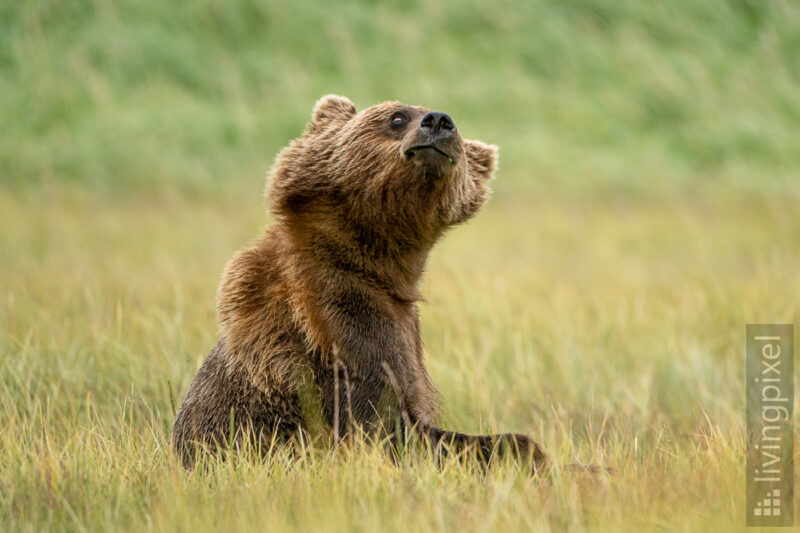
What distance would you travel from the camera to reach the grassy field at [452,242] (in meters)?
3.28

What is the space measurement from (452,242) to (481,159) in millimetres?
6176

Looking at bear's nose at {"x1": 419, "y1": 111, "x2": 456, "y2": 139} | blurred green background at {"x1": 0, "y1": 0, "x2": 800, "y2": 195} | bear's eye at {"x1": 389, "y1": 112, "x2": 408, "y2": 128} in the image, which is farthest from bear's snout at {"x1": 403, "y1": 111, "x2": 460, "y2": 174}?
blurred green background at {"x1": 0, "y1": 0, "x2": 800, "y2": 195}

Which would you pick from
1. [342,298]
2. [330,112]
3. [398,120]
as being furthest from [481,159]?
[342,298]

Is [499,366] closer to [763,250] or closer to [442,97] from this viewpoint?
[763,250]

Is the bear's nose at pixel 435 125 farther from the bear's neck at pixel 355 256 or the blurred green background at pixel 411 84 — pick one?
the blurred green background at pixel 411 84

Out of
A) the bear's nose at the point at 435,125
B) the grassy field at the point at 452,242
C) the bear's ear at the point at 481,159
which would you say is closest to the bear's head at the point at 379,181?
the bear's nose at the point at 435,125

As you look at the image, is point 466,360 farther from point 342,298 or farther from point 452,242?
point 452,242

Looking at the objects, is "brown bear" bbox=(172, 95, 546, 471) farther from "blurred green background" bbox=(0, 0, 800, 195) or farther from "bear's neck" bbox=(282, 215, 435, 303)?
"blurred green background" bbox=(0, 0, 800, 195)

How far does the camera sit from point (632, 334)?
676 cm

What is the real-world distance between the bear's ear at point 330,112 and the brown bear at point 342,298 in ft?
0.67

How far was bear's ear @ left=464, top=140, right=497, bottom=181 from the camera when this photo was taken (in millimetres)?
4579

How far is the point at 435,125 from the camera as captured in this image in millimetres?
3848

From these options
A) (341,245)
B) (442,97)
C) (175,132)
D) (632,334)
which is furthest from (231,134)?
(341,245)

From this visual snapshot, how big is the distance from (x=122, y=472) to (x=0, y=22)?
12.7m
